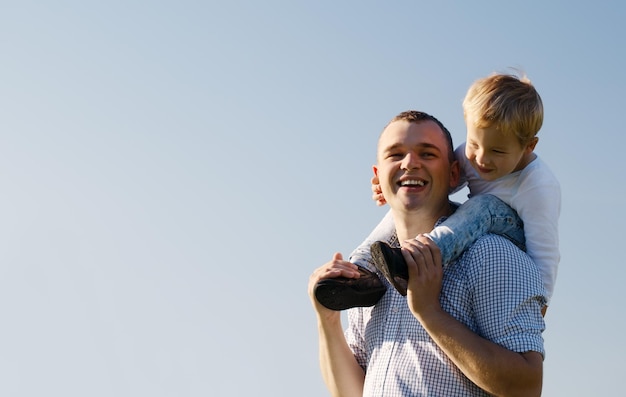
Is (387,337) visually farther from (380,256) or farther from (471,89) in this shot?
(471,89)

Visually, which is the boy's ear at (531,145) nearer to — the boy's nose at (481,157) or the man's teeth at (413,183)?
the boy's nose at (481,157)

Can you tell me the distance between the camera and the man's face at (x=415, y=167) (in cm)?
490

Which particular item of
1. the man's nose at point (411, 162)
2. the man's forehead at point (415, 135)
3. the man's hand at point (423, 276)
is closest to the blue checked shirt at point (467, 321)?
the man's hand at point (423, 276)

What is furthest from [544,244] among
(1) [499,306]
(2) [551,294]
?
(1) [499,306]

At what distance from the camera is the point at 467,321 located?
4469 mm

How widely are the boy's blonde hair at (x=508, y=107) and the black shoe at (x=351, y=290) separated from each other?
1142 millimetres

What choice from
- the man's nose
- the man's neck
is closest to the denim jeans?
the man's neck

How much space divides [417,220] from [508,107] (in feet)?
2.80

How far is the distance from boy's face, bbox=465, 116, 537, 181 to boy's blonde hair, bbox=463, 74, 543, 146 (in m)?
0.04

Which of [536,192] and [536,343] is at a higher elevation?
[536,192]

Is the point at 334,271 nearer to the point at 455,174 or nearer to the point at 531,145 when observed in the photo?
the point at 455,174

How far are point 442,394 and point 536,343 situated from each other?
1.81 feet

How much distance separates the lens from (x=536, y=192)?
4891 mm

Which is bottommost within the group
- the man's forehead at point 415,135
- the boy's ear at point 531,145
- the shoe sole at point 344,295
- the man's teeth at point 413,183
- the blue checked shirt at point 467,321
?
the blue checked shirt at point 467,321
